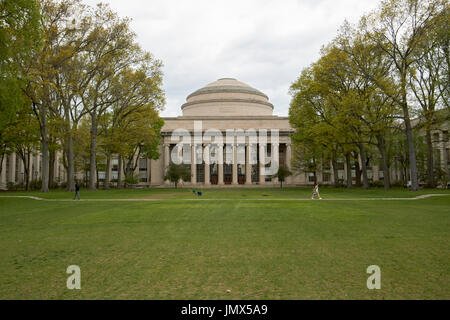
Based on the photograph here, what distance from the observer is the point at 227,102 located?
8212cm

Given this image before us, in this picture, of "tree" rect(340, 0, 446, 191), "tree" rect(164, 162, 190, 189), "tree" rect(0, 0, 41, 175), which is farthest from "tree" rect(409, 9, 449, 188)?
"tree" rect(164, 162, 190, 189)

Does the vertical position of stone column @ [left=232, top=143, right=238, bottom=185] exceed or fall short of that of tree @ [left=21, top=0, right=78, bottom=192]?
it falls short

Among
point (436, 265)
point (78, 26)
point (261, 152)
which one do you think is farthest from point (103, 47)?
point (261, 152)

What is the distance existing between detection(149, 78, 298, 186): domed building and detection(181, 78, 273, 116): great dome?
0.24 metres

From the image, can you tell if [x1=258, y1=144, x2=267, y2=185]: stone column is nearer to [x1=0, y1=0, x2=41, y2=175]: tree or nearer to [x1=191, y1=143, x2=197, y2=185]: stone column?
[x1=191, y1=143, x2=197, y2=185]: stone column

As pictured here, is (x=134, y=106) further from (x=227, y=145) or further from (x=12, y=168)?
(x=227, y=145)

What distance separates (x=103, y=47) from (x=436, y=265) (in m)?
32.3

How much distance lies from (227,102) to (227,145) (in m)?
12.0

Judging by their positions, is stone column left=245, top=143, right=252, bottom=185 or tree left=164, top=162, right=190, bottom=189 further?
stone column left=245, top=143, right=252, bottom=185

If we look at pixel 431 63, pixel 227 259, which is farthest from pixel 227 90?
pixel 227 259

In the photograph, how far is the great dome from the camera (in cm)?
8156

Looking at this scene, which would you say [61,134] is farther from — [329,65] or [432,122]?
[432,122]
